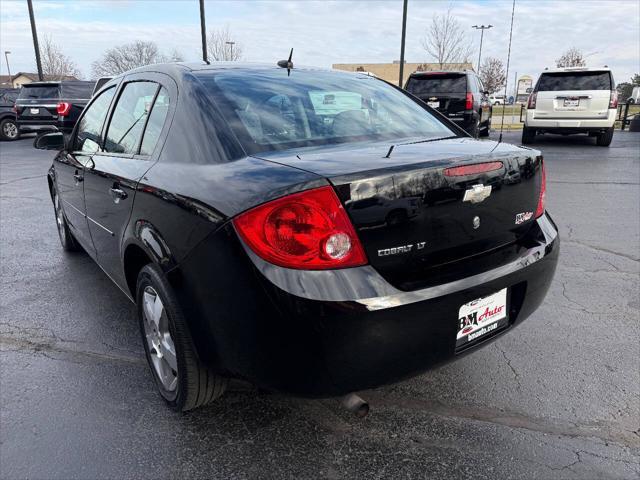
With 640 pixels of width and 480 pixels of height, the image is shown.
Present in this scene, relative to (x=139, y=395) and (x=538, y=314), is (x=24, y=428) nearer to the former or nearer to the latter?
(x=139, y=395)

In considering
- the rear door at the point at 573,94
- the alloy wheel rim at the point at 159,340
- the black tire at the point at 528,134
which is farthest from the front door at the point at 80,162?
the black tire at the point at 528,134

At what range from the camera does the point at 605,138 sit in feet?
42.8

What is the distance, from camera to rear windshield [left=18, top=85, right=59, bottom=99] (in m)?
16.8

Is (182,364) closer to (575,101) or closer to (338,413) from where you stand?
(338,413)

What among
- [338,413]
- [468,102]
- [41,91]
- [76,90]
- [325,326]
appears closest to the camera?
[325,326]

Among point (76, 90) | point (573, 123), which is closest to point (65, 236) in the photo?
point (573, 123)

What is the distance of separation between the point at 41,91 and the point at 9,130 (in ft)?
7.55

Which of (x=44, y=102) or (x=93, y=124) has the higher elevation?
(x=93, y=124)

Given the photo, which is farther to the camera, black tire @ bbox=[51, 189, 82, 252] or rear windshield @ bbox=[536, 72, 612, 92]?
rear windshield @ bbox=[536, 72, 612, 92]

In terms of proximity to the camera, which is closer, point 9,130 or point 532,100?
point 532,100

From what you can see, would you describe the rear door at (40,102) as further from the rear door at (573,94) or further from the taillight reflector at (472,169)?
the taillight reflector at (472,169)

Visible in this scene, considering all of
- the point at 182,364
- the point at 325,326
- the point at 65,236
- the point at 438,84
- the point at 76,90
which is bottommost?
the point at 65,236

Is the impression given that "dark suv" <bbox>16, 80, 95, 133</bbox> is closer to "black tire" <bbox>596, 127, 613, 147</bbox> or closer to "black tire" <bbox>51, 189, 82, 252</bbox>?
"black tire" <bbox>51, 189, 82, 252</bbox>

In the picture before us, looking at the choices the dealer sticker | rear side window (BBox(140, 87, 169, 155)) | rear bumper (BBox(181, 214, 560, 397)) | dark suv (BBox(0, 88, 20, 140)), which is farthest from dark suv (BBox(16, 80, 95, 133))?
the dealer sticker
